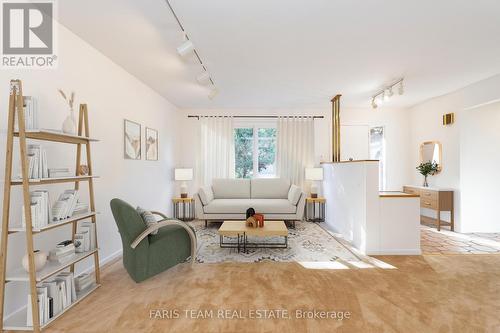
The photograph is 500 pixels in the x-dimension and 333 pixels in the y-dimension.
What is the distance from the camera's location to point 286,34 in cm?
274

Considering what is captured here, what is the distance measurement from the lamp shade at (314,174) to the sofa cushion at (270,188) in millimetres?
501

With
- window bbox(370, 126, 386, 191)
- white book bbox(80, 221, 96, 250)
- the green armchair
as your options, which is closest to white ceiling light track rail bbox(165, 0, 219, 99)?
the green armchair

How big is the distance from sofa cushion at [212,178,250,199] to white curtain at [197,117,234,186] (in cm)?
33

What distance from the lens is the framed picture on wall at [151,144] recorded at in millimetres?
4494

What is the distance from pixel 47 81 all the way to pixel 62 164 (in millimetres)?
818

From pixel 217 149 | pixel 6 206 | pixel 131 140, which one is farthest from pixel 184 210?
pixel 6 206

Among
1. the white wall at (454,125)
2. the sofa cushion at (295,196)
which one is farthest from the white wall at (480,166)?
the sofa cushion at (295,196)

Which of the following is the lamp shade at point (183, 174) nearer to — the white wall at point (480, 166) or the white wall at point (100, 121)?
the white wall at point (100, 121)

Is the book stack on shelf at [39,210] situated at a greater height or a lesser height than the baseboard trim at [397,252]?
greater

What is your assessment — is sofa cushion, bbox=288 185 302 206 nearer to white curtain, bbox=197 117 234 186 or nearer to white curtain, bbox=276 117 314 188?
white curtain, bbox=276 117 314 188

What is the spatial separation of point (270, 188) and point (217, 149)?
159 cm

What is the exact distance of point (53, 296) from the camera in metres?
2.07

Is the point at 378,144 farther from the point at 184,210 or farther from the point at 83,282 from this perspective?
the point at 83,282

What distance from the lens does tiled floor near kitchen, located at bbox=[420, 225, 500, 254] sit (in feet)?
12.2
